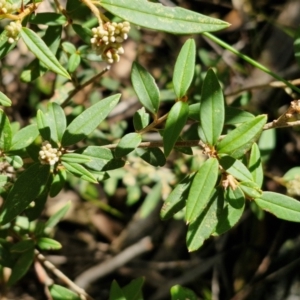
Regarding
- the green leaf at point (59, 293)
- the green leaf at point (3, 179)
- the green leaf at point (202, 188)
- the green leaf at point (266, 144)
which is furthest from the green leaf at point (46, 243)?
the green leaf at point (266, 144)

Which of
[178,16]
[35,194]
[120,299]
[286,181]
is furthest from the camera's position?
[286,181]

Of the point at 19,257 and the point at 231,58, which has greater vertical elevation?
the point at 231,58

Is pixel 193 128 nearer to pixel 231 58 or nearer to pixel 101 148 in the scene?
pixel 101 148

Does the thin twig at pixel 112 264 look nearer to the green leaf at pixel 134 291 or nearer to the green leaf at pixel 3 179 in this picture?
the green leaf at pixel 134 291

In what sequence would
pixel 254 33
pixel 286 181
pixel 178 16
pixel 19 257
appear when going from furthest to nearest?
pixel 254 33 < pixel 286 181 < pixel 19 257 < pixel 178 16

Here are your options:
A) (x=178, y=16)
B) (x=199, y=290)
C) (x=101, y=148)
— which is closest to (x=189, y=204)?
(x=101, y=148)

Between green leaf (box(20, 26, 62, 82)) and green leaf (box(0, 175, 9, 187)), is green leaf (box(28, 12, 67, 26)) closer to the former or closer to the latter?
green leaf (box(20, 26, 62, 82))

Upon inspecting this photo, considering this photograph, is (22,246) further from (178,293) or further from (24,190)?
(178,293)

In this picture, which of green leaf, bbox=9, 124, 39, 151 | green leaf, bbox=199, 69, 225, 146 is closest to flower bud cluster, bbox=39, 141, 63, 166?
green leaf, bbox=9, 124, 39, 151
